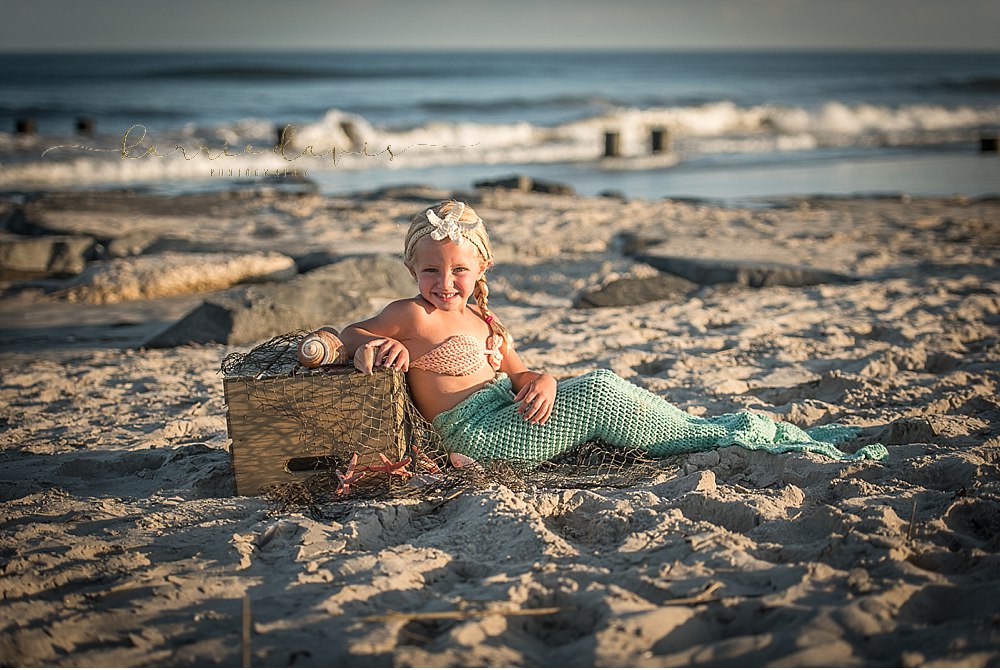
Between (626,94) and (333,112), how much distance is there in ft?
44.6

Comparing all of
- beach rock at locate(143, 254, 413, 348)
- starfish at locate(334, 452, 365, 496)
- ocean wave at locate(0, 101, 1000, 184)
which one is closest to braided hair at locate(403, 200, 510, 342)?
starfish at locate(334, 452, 365, 496)

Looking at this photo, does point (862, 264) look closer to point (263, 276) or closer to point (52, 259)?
point (263, 276)

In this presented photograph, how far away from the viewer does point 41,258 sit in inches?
292

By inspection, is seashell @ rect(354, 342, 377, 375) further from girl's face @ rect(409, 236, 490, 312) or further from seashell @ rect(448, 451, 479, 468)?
seashell @ rect(448, 451, 479, 468)

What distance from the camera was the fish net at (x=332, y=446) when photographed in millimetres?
3098

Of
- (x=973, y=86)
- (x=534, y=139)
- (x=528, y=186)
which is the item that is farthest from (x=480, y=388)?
(x=973, y=86)

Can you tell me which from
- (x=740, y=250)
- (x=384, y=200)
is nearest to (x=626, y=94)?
(x=384, y=200)

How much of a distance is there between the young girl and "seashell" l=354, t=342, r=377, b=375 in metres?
0.09

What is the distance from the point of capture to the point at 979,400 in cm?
411

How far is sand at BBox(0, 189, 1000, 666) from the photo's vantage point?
7.18ft

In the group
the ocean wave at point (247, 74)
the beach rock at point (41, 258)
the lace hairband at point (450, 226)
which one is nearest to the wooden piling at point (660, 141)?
the beach rock at point (41, 258)

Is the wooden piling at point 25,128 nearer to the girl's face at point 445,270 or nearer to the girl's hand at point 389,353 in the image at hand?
the girl's face at point 445,270

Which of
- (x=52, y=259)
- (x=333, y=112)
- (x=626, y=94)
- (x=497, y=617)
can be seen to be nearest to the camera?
(x=497, y=617)

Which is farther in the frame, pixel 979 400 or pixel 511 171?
pixel 511 171
